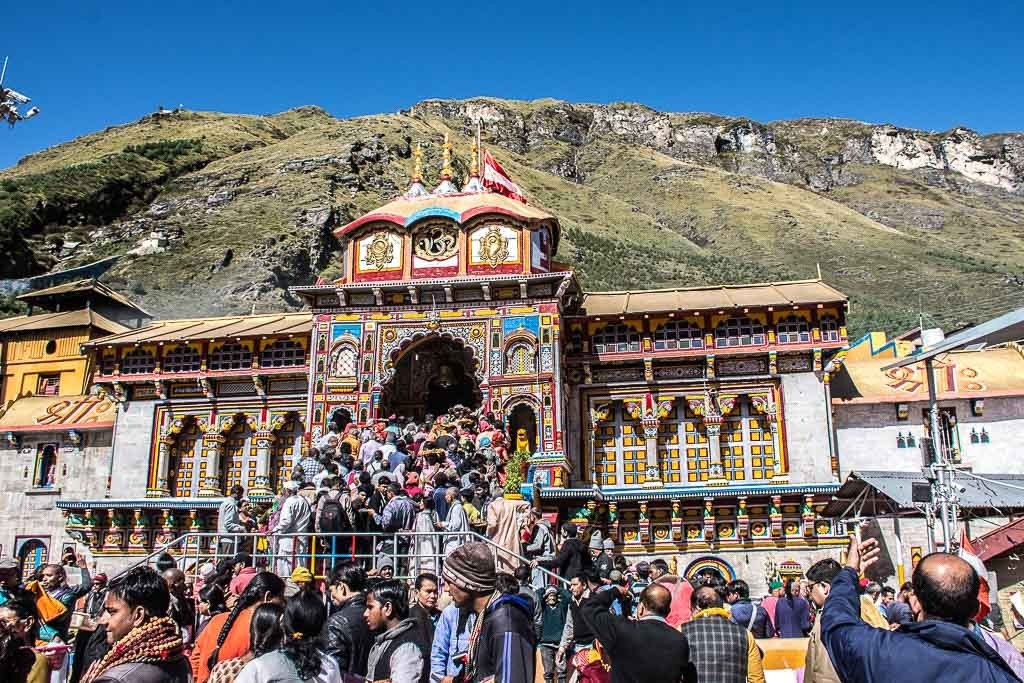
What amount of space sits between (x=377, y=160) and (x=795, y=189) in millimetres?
56932

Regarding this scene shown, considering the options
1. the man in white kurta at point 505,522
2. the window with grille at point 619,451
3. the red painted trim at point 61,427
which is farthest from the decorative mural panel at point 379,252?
the man in white kurta at point 505,522

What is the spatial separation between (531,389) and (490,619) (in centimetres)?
1861

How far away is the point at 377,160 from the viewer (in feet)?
291

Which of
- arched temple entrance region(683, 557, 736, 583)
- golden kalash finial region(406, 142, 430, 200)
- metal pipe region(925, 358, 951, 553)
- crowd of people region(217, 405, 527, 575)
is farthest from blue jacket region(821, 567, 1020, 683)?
golden kalash finial region(406, 142, 430, 200)

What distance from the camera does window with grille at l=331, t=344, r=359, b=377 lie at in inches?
989

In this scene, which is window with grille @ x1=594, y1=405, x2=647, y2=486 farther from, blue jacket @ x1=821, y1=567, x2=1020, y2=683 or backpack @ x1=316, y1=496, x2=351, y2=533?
blue jacket @ x1=821, y1=567, x2=1020, y2=683

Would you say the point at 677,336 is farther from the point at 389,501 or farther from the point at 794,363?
the point at 389,501

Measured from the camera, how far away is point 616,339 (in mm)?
26469

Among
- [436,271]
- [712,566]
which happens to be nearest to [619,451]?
[712,566]

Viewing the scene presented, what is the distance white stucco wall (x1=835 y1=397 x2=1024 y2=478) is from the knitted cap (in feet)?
72.1

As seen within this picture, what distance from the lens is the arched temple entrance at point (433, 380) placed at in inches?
1041

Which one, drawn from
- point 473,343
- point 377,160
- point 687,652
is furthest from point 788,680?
point 377,160

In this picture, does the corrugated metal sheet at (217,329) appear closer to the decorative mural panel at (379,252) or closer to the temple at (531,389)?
the temple at (531,389)

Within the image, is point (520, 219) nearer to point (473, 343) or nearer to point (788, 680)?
point (473, 343)
